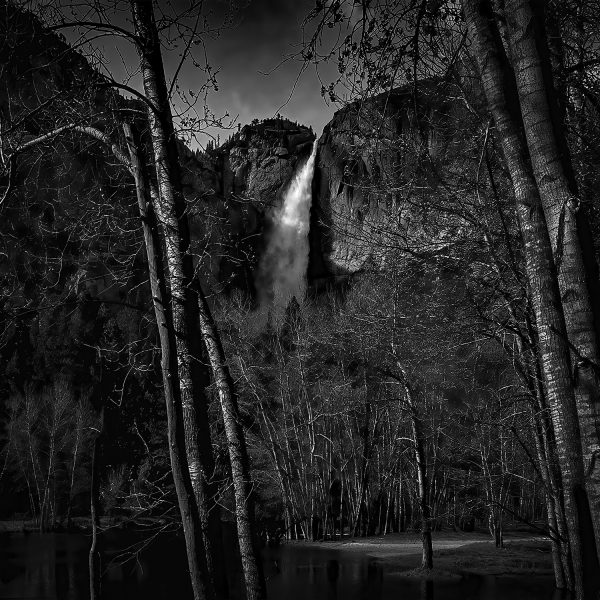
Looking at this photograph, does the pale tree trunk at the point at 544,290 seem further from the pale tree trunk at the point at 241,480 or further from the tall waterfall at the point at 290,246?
the tall waterfall at the point at 290,246

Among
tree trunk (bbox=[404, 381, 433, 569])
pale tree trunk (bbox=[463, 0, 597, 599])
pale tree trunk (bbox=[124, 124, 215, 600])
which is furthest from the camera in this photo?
tree trunk (bbox=[404, 381, 433, 569])

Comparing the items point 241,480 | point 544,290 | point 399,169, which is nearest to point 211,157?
point 399,169

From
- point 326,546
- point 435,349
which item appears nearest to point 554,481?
point 435,349

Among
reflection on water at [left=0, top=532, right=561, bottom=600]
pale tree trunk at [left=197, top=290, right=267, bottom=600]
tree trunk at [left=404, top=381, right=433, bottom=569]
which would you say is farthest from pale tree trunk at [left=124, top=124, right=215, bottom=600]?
tree trunk at [left=404, top=381, right=433, bottom=569]

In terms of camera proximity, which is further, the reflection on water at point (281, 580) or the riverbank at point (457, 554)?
the riverbank at point (457, 554)

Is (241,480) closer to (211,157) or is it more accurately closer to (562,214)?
(211,157)

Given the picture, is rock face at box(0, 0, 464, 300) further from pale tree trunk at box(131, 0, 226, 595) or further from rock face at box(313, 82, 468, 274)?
pale tree trunk at box(131, 0, 226, 595)

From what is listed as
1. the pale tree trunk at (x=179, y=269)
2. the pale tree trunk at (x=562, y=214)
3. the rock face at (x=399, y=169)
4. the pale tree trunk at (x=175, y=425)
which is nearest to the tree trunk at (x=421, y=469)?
the rock face at (x=399, y=169)
